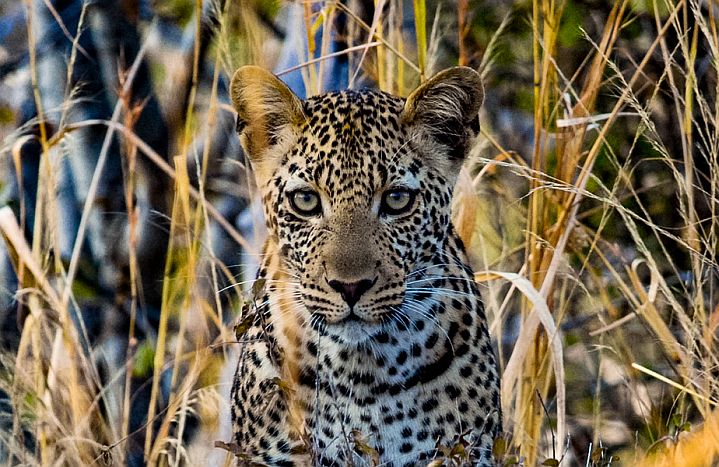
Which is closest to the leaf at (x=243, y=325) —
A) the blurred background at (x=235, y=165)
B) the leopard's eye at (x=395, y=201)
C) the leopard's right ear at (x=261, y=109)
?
the leopard's eye at (x=395, y=201)

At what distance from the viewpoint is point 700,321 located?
3.68 m

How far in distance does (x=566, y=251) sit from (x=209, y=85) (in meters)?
2.45

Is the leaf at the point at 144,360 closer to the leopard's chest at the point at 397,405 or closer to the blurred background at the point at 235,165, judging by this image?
the blurred background at the point at 235,165

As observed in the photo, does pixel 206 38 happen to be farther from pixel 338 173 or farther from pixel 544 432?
pixel 338 173

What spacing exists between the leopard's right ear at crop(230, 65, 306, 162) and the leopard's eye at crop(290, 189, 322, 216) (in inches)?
9.0

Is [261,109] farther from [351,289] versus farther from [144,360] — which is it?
[144,360]

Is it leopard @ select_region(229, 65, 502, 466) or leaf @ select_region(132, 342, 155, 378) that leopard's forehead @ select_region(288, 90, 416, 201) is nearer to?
leopard @ select_region(229, 65, 502, 466)

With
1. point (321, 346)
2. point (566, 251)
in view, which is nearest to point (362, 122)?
point (321, 346)

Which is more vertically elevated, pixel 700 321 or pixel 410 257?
pixel 410 257

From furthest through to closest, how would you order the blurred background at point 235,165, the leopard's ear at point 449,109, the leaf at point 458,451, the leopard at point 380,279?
the blurred background at point 235,165, the leopard's ear at point 449,109, the leopard at point 380,279, the leaf at point 458,451

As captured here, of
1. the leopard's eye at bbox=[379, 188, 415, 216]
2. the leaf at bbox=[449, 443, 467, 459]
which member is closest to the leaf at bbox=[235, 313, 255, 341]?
the leaf at bbox=[449, 443, 467, 459]

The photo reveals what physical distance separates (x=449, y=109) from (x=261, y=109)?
0.52 meters

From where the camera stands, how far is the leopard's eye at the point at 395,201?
3.38m

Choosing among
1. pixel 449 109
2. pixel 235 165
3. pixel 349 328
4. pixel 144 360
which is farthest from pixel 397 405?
pixel 235 165
